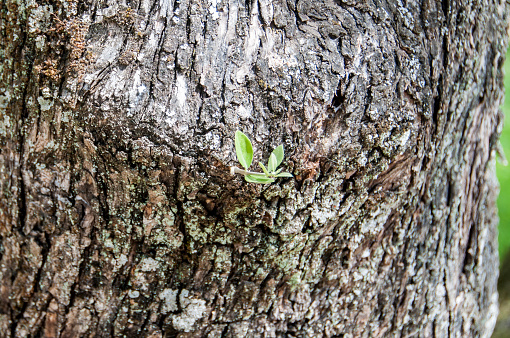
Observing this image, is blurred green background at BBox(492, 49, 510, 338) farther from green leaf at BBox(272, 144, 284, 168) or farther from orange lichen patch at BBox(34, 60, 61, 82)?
orange lichen patch at BBox(34, 60, 61, 82)

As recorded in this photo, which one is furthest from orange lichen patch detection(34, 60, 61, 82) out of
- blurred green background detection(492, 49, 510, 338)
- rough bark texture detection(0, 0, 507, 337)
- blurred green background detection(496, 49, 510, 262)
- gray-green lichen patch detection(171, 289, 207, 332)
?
blurred green background detection(496, 49, 510, 262)

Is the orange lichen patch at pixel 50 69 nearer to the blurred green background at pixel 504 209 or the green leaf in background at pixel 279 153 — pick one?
the green leaf in background at pixel 279 153

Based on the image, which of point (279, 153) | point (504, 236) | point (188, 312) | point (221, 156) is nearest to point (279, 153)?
point (279, 153)

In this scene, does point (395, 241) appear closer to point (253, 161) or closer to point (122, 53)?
point (253, 161)

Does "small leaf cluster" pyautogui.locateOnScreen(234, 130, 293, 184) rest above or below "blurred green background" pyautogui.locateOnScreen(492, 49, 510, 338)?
above

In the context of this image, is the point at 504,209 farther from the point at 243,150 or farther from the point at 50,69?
the point at 50,69

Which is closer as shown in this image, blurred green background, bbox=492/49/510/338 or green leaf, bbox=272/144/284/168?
green leaf, bbox=272/144/284/168
